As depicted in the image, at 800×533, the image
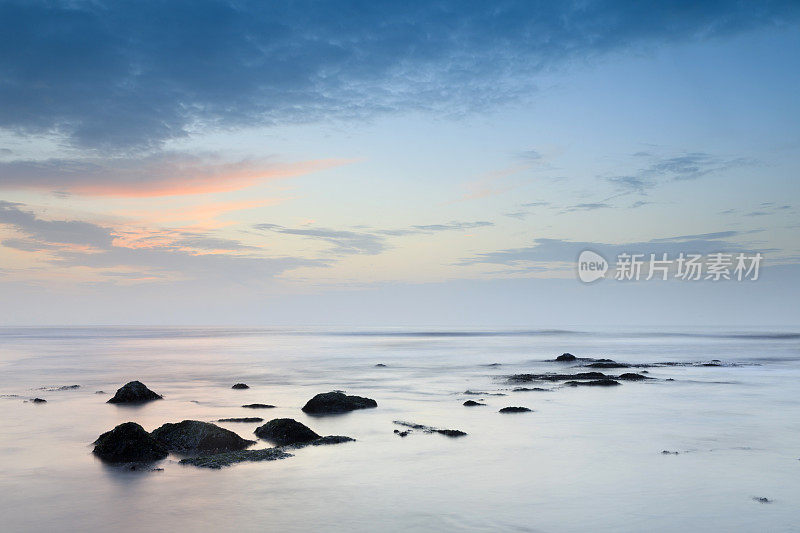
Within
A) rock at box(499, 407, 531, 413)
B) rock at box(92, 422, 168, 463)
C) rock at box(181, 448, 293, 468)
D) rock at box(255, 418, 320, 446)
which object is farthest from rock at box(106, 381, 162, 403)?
rock at box(499, 407, 531, 413)

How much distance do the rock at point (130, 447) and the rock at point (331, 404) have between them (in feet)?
23.3

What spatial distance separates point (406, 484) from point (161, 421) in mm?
11179

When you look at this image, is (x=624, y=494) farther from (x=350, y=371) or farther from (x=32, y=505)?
(x=350, y=371)

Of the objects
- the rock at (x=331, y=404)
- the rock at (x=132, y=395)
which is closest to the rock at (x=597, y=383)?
the rock at (x=331, y=404)

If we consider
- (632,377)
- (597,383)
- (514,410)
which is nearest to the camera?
(514,410)

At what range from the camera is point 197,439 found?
47.1 ft

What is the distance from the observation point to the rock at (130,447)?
13703mm

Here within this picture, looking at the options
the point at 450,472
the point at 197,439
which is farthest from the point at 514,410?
the point at 197,439

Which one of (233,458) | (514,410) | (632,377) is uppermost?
(632,377)

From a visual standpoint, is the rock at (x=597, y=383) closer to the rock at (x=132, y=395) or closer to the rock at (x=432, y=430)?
the rock at (x=432, y=430)

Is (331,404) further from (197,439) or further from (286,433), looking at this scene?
(197,439)

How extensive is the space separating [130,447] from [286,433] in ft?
12.1

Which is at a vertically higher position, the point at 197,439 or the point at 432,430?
the point at 197,439

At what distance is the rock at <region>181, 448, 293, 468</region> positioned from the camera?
43.0 feet
